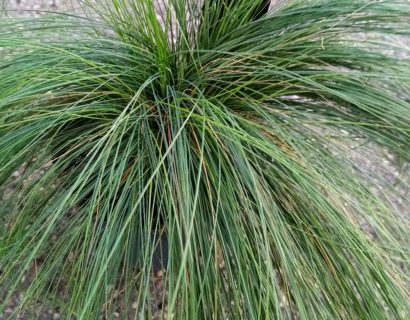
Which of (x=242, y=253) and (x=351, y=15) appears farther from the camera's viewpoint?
(x=351, y=15)

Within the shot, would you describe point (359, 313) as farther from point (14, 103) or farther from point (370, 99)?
point (14, 103)

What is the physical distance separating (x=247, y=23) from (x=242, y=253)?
45 cm

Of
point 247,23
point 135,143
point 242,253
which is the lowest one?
point 242,253

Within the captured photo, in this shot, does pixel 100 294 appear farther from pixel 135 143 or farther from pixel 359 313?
pixel 359 313

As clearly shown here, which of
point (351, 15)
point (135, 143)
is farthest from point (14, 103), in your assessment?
point (351, 15)

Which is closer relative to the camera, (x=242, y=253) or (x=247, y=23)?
(x=242, y=253)

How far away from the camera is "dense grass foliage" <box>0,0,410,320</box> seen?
73cm

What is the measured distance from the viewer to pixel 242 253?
0.74 meters

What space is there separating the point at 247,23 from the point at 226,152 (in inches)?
11.0

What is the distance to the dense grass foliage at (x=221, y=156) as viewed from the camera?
73 centimetres

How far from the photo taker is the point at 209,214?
79cm

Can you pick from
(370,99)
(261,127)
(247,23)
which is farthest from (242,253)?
(247,23)

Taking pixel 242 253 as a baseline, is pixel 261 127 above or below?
above

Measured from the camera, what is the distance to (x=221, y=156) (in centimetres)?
79
